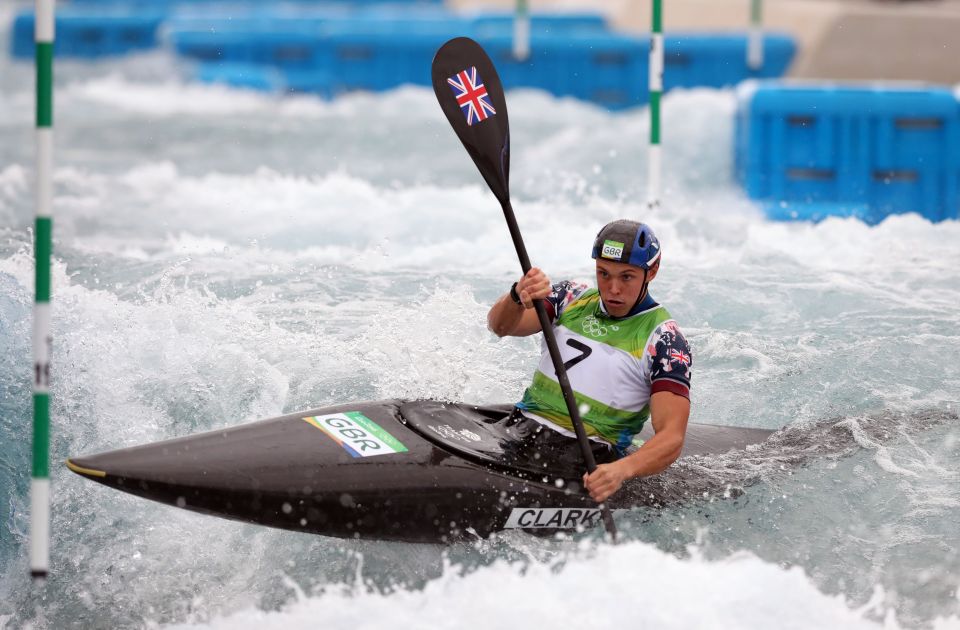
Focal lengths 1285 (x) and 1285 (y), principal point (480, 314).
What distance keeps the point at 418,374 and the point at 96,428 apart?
1.09 metres

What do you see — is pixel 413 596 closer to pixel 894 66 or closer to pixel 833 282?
pixel 833 282

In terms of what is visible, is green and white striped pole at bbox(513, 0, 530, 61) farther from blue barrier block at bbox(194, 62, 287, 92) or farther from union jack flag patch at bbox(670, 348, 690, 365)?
union jack flag patch at bbox(670, 348, 690, 365)

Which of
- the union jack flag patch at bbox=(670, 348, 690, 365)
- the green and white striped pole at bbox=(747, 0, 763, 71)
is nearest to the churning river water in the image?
the union jack flag patch at bbox=(670, 348, 690, 365)

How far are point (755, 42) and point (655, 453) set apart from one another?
7.21 metres

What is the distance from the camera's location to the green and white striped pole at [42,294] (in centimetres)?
301

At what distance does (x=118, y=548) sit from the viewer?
3.89 m

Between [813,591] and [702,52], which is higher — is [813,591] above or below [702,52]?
below

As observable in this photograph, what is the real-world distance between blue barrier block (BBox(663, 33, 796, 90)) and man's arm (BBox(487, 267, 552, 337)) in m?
7.02

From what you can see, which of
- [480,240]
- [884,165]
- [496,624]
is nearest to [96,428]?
[496,624]

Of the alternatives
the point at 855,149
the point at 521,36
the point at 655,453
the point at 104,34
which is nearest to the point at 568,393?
the point at 655,453

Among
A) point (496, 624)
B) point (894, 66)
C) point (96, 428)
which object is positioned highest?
point (894, 66)

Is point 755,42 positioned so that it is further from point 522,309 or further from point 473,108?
point 522,309

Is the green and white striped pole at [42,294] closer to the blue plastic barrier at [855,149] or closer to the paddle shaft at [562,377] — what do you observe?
the paddle shaft at [562,377]

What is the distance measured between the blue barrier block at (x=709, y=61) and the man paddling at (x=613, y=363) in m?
7.08
